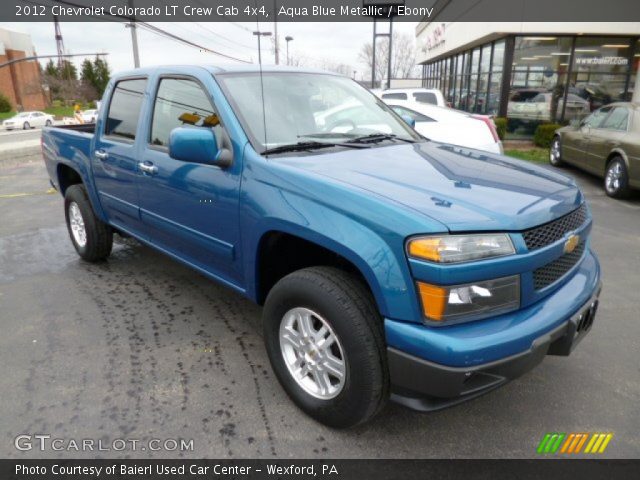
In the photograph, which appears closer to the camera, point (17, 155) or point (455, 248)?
point (455, 248)

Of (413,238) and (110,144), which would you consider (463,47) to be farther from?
(413,238)

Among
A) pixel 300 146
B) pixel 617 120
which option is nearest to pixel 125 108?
pixel 300 146

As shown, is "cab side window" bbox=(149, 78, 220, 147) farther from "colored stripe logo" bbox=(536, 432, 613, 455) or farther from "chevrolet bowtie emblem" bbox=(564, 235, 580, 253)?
"colored stripe logo" bbox=(536, 432, 613, 455)

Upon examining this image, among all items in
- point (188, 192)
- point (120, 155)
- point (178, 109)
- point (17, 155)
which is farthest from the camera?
point (17, 155)

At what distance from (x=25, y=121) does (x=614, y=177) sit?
46.0 metres

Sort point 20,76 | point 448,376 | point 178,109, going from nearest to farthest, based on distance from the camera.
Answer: point 448,376
point 178,109
point 20,76

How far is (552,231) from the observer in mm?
2381

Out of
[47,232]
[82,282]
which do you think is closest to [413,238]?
[82,282]

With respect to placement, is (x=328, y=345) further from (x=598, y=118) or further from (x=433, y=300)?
(x=598, y=118)

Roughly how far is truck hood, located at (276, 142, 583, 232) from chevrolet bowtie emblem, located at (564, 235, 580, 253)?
0.15 metres

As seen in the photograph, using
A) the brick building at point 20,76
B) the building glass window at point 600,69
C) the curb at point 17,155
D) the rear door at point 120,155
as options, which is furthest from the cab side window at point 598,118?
the brick building at point 20,76

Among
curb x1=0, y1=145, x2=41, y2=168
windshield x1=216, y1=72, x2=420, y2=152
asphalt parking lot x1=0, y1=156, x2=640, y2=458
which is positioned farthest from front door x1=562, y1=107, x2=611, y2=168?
curb x1=0, y1=145, x2=41, y2=168

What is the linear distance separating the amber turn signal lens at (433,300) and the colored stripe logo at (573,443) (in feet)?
3.45

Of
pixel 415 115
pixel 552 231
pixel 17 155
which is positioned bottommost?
pixel 17 155
